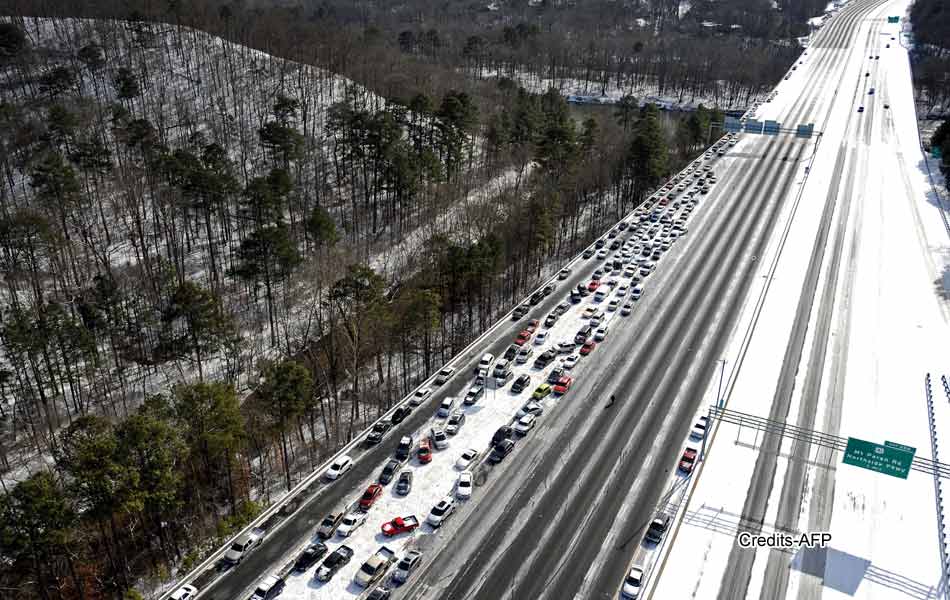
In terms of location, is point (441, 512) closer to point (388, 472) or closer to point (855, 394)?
point (388, 472)

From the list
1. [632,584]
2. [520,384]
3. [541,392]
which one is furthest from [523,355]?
[632,584]

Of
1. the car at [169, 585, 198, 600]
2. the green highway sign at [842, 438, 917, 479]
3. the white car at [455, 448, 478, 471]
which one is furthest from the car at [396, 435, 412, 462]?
the green highway sign at [842, 438, 917, 479]

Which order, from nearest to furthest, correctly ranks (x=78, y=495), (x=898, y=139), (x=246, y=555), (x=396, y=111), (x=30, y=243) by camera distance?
(x=78, y=495), (x=246, y=555), (x=30, y=243), (x=396, y=111), (x=898, y=139)

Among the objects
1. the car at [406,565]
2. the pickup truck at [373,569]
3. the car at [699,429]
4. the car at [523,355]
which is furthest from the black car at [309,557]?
the car at [699,429]

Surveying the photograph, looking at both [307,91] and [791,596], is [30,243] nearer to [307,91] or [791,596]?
[307,91]

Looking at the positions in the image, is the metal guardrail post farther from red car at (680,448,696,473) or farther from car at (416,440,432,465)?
car at (416,440,432,465)

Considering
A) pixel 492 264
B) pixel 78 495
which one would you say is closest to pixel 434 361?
pixel 492 264
